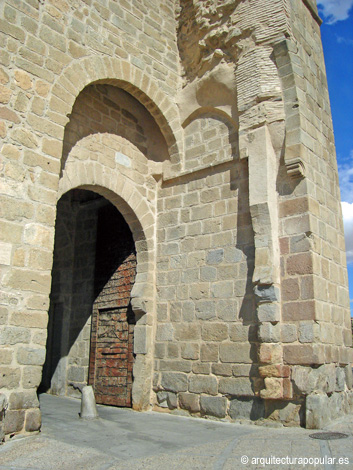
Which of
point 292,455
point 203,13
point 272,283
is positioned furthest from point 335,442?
point 203,13

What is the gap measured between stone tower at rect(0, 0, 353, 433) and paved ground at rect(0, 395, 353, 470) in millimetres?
362

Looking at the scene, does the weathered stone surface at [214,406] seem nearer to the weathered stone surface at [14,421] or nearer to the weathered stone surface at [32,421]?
the weathered stone surface at [32,421]

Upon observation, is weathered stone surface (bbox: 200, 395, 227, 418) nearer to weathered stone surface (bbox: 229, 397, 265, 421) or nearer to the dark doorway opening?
weathered stone surface (bbox: 229, 397, 265, 421)

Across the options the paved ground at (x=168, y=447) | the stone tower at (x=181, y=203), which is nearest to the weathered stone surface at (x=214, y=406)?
the stone tower at (x=181, y=203)

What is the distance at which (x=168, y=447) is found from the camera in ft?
13.5

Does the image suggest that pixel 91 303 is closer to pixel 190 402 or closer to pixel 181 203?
pixel 181 203

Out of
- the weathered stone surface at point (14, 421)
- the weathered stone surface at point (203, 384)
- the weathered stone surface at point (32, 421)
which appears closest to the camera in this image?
the weathered stone surface at point (14, 421)

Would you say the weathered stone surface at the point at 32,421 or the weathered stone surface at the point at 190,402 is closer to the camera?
the weathered stone surface at the point at 32,421

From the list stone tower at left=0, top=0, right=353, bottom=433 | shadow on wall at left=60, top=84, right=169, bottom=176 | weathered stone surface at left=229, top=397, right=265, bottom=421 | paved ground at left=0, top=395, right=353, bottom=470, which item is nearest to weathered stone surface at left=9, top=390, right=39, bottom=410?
stone tower at left=0, top=0, right=353, bottom=433

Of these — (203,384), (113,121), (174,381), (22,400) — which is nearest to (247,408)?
(203,384)

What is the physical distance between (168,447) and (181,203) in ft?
11.5

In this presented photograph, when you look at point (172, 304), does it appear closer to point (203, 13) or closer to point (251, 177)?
point (251, 177)

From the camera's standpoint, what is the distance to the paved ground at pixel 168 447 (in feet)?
11.6

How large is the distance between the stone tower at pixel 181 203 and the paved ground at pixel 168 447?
0.36 meters
